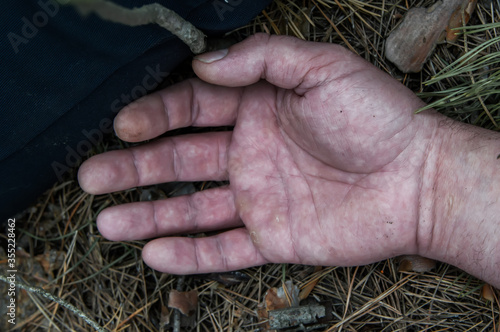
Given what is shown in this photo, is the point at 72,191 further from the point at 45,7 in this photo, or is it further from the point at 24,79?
the point at 45,7

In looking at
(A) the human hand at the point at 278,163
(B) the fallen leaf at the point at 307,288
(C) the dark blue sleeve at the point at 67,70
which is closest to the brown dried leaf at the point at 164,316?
(A) the human hand at the point at 278,163

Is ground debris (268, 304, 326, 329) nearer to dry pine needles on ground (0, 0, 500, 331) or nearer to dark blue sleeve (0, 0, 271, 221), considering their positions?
dry pine needles on ground (0, 0, 500, 331)

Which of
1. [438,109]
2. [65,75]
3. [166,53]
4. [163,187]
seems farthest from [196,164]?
[438,109]

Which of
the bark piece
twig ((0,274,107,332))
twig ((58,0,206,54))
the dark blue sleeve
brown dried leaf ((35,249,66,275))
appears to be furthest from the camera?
brown dried leaf ((35,249,66,275))

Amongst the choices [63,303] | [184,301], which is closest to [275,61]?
[184,301]

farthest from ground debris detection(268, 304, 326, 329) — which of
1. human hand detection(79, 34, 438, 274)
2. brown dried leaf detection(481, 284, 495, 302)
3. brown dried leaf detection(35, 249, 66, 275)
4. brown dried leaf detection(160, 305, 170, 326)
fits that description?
brown dried leaf detection(35, 249, 66, 275)
